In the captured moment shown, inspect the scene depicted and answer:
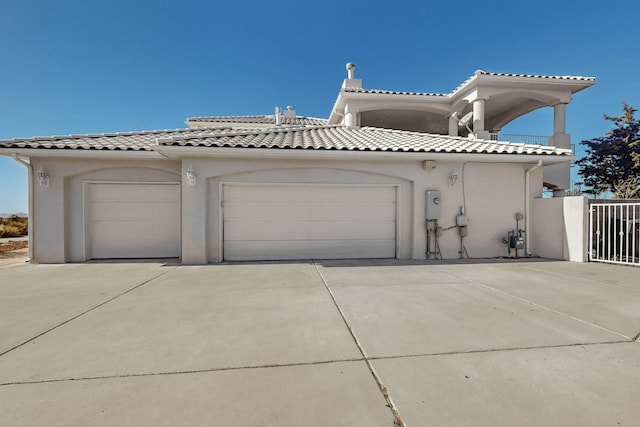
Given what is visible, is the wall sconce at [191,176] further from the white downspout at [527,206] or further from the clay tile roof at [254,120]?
the clay tile roof at [254,120]

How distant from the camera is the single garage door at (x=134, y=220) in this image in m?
7.42

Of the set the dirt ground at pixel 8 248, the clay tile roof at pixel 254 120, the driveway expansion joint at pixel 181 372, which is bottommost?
the dirt ground at pixel 8 248

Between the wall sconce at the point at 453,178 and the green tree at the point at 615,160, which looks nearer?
the wall sconce at the point at 453,178

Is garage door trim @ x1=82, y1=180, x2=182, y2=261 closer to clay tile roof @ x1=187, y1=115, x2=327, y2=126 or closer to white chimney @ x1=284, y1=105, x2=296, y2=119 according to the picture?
clay tile roof @ x1=187, y1=115, x2=327, y2=126

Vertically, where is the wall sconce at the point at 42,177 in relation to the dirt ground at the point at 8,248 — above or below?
above

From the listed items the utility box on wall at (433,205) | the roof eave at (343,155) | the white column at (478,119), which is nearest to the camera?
the roof eave at (343,155)

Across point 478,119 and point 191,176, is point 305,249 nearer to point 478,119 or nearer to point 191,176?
point 191,176

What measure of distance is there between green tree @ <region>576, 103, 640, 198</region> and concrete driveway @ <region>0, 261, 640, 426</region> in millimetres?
16692

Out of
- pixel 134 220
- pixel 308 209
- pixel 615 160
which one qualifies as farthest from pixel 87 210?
pixel 615 160

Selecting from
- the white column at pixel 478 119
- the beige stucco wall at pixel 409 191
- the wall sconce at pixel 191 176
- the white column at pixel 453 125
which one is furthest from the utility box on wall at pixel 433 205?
the white column at pixel 453 125

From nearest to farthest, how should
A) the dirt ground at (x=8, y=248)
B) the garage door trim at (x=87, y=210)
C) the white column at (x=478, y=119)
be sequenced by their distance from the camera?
the garage door trim at (x=87, y=210), the dirt ground at (x=8, y=248), the white column at (x=478, y=119)

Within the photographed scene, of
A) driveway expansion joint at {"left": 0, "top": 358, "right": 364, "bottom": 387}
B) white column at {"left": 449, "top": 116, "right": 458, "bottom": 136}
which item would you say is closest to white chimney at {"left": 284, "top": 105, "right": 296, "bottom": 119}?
white column at {"left": 449, "top": 116, "right": 458, "bottom": 136}

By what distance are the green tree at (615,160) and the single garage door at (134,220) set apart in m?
22.3

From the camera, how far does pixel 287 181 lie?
7.23 metres
